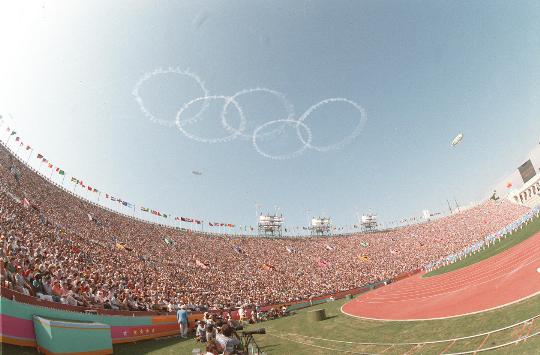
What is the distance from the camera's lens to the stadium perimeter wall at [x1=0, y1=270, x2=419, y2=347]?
8641mm

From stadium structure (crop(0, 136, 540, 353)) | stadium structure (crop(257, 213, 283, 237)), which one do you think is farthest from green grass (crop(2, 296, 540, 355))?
stadium structure (crop(257, 213, 283, 237))

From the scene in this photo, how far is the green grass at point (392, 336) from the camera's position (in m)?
8.82

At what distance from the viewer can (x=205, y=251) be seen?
5012 centimetres

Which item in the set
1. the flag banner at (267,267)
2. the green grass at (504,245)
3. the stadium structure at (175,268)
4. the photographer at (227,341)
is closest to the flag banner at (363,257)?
the stadium structure at (175,268)

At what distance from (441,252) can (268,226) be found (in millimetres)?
45697

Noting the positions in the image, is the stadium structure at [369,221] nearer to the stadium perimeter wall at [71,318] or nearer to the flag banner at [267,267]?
Answer: the flag banner at [267,267]

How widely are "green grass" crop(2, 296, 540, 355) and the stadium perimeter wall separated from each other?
407mm

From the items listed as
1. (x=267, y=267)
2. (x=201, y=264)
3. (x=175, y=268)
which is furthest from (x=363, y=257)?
(x=175, y=268)

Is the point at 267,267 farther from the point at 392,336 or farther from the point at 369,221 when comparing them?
the point at 369,221

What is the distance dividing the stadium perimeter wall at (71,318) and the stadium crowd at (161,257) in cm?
59

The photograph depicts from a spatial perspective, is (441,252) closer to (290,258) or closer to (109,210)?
(290,258)

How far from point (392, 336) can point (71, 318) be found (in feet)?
40.4

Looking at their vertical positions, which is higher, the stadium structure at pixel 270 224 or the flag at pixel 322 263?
the stadium structure at pixel 270 224

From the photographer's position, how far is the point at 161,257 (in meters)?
40.0
